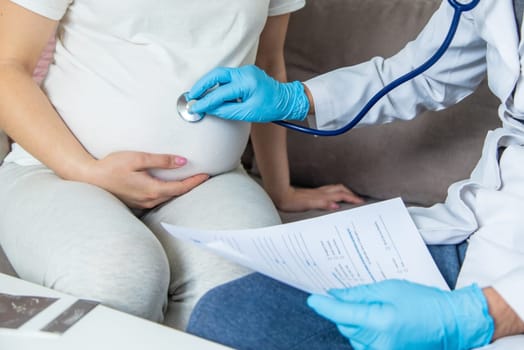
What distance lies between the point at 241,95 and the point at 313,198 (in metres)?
0.47

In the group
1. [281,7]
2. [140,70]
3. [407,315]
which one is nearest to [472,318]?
[407,315]

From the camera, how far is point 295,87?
1187 millimetres

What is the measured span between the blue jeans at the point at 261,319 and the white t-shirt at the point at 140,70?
1.04 feet

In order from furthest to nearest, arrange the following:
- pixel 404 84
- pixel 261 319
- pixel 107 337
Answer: pixel 404 84 < pixel 261 319 < pixel 107 337

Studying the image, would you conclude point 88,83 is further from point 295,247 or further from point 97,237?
point 295,247

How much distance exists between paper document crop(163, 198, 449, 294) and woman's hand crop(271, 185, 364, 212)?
1.65ft

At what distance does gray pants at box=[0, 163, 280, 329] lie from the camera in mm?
865

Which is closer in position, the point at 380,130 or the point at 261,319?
the point at 261,319

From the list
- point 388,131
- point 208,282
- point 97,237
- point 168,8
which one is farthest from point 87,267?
point 388,131

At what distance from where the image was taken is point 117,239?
900 mm

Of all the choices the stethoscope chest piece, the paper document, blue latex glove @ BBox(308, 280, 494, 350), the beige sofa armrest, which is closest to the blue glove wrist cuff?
blue latex glove @ BBox(308, 280, 494, 350)

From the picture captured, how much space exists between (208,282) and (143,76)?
35 centimetres

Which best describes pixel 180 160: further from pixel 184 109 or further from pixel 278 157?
pixel 278 157

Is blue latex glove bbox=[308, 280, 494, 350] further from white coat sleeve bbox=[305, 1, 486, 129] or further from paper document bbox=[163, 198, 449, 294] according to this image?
white coat sleeve bbox=[305, 1, 486, 129]
